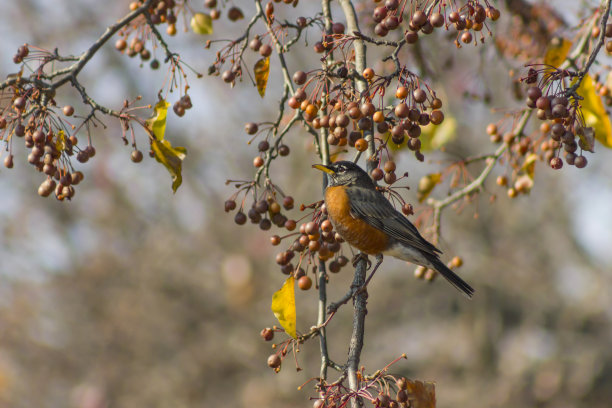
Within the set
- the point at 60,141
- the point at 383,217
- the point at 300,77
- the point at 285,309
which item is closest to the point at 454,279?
the point at 383,217

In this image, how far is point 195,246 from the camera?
11797 millimetres

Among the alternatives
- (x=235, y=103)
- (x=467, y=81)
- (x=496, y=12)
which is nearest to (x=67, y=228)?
(x=235, y=103)

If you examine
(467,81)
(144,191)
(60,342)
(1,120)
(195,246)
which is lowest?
(1,120)

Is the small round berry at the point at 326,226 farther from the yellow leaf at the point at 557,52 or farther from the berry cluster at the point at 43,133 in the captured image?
the yellow leaf at the point at 557,52

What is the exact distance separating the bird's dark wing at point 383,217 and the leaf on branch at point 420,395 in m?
1.26

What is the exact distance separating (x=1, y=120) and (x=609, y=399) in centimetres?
1136

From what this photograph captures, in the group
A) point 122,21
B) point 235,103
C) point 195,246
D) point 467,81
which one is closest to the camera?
point 122,21

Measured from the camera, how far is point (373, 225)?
3393 mm

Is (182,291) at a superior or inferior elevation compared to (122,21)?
superior

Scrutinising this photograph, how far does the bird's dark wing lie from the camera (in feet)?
11.1

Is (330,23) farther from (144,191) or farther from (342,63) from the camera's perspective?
(144,191)

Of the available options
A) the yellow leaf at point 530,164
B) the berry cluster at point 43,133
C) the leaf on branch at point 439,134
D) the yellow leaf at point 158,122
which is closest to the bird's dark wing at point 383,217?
the leaf on branch at point 439,134

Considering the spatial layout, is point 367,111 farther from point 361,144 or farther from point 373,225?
point 373,225

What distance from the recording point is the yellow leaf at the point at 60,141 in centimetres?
239
